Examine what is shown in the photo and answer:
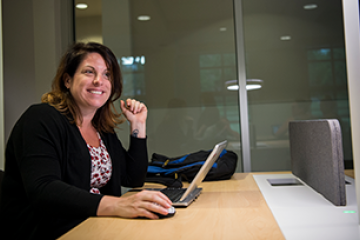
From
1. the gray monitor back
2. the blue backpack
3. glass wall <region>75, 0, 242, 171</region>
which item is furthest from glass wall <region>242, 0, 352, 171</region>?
the gray monitor back

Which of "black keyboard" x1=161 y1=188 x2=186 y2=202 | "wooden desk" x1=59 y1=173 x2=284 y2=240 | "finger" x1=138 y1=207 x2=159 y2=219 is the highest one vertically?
"finger" x1=138 y1=207 x2=159 y2=219

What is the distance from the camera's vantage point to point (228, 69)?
8.04ft

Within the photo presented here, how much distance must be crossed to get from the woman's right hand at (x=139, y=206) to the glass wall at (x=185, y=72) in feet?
5.19

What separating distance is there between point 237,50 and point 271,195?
4.79 ft

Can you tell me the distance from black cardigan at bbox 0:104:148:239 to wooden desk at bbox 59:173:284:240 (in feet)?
0.33

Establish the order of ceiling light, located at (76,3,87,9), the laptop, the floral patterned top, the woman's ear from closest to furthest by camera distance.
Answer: the laptop, the floral patterned top, the woman's ear, ceiling light, located at (76,3,87,9)

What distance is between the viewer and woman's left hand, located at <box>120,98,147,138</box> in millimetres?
1517

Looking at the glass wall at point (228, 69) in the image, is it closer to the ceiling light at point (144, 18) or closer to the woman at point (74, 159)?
the ceiling light at point (144, 18)

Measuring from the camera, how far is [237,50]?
2430mm

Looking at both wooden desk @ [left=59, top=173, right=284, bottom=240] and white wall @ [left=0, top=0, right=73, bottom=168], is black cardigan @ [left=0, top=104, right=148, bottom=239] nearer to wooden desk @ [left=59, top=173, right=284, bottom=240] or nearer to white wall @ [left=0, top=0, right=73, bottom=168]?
wooden desk @ [left=59, top=173, right=284, bottom=240]

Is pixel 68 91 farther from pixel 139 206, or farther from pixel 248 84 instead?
pixel 248 84

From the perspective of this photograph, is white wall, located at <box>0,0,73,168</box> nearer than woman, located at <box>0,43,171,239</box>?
No

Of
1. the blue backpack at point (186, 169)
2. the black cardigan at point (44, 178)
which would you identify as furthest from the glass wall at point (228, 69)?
the black cardigan at point (44, 178)

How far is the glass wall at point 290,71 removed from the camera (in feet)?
7.64
